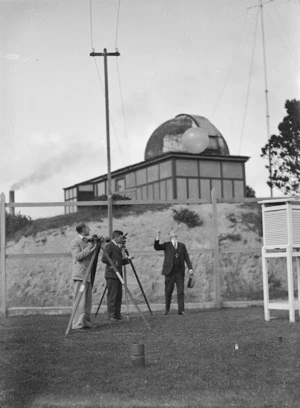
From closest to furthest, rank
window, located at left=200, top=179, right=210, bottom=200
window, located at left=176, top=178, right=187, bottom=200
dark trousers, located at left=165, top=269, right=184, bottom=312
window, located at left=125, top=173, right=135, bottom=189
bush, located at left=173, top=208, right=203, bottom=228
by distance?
dark trousers, located at left=165, top=269, right=184, bottom=312, bush, located at left=173, top=208, right=203, bottom=228, window, located at left=176, top=178, right=187, bottom=200, window, located at left=200, top=179, right=210, bottom=200, window, located at left=125, top=173, right=135, bottom=189

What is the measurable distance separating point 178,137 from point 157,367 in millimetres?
29673

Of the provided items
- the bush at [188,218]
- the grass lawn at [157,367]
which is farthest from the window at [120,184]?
the grass lawn at [157,367]

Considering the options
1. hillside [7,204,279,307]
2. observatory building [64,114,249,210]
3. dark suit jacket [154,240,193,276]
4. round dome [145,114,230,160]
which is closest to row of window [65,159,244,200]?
observatory building [64,114,249,210]

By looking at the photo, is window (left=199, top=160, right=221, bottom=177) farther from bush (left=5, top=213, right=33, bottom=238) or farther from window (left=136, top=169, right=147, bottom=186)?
bush (left=5, top=213, right=33, bottom=238)

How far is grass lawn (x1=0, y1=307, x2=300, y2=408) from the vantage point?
6922 mm

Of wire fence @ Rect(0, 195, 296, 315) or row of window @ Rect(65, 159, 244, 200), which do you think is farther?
row of window @ Rect(65, 159, 244, 200)

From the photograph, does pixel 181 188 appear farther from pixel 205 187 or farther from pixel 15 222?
pixel 15 222

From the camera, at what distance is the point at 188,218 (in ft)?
91.4

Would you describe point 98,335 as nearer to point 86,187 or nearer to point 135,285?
point 135,285

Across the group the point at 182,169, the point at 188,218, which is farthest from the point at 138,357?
the point at 182,169

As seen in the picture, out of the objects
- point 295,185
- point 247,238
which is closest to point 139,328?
point 247,238

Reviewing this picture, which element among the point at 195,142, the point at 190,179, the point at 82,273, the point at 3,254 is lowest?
the point at 82,273

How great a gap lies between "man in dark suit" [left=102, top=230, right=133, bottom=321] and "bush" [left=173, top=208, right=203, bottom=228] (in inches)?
504

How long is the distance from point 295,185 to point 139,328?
Result: 1940 centimetres
